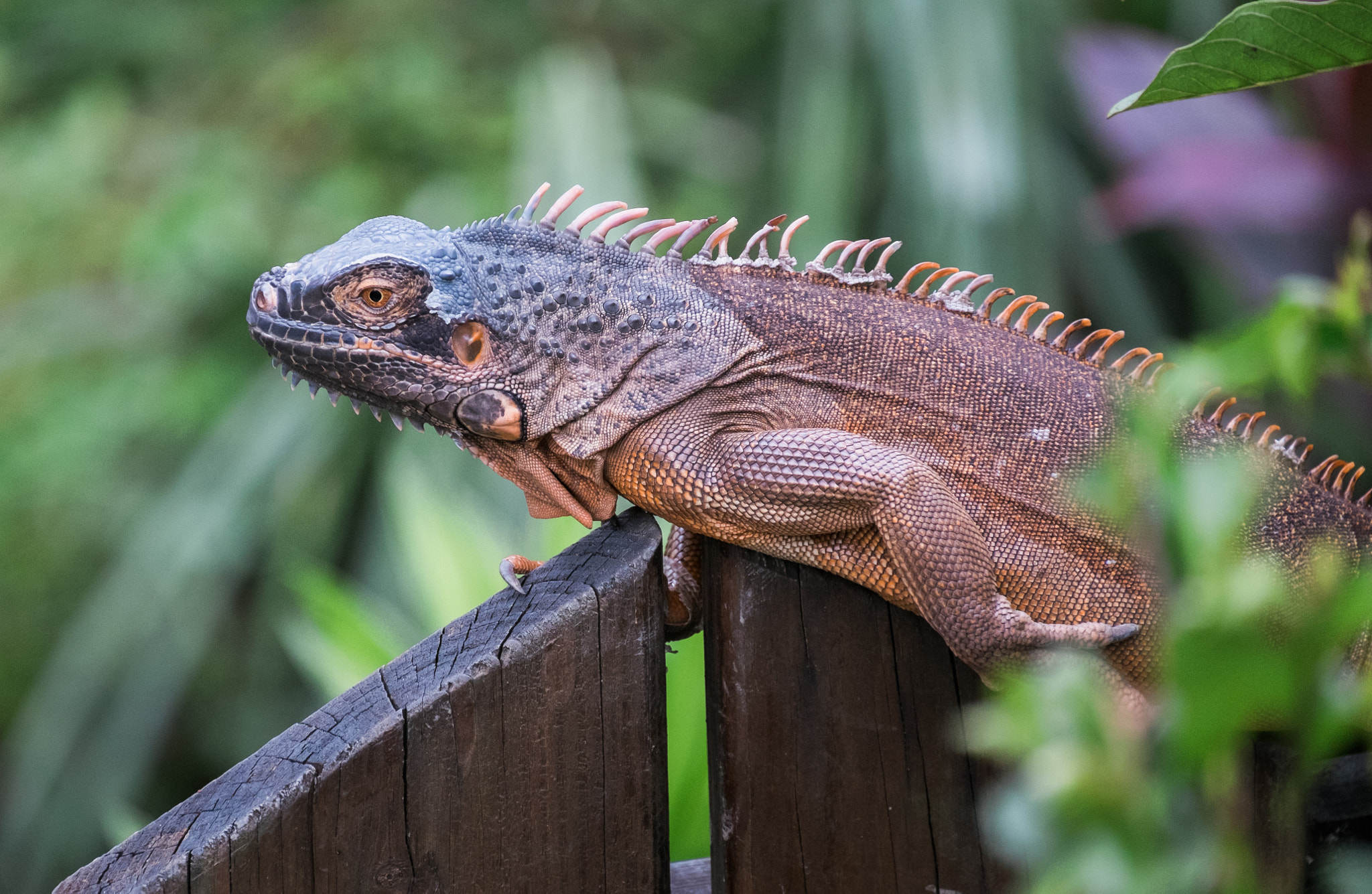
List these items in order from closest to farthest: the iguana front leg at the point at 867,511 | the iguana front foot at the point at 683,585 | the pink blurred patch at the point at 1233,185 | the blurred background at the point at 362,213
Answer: the iguana front leg at the point at 867,511 < the iguana front foot at the point at 683,585 < the pink blurred patch at the point at 1233,185 < the blurred background at the point at 362,213

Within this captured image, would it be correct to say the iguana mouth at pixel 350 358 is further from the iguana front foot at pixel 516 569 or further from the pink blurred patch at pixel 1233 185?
the pink blurred patch at pixel 1233 185

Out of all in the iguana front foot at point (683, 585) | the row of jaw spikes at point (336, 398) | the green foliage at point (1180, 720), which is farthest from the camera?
the iguana front foot at point (683, 585)

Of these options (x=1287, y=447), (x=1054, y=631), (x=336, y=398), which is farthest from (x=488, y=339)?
(x=1287, y=447)

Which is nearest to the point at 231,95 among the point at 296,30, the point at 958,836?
the point at 296,30

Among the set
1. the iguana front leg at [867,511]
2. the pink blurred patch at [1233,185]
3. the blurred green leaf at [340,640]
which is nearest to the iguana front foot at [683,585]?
the iguana front leg at [867,511]

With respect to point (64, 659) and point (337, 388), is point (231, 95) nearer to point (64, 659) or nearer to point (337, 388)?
point (64, 659)

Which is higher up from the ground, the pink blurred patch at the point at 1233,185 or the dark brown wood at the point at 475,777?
the pink blurred patch at the point at 1233,185

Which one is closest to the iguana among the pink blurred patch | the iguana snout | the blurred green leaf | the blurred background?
the iguana snout
